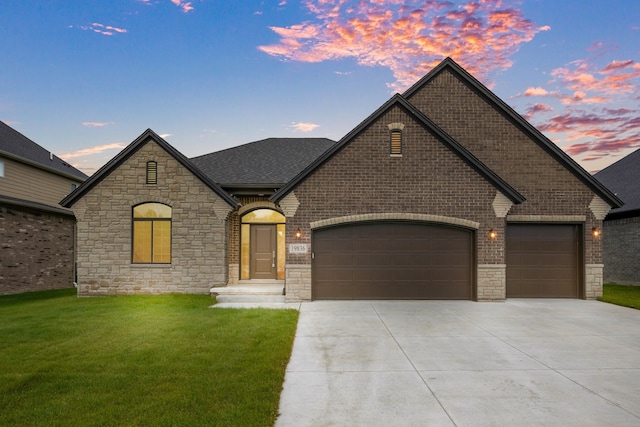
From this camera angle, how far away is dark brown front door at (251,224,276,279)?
16.9 m

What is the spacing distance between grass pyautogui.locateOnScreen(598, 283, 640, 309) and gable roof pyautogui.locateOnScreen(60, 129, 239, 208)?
14.0 metres

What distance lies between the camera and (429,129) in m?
14.2

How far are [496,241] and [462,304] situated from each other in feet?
8.20

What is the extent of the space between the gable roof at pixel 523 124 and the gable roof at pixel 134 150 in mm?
8127

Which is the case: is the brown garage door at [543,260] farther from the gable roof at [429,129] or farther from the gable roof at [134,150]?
the gable roof at [134,150]

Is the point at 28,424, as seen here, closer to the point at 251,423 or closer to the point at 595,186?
the point at 251,423

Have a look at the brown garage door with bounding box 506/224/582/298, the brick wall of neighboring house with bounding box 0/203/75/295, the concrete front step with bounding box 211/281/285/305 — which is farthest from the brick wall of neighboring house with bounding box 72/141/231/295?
the brown garage door with bounding box 506/224/582/298

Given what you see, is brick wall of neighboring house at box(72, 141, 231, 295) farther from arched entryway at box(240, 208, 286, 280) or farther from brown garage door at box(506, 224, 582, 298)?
brown garage door at box(506, 224, 582, 298)

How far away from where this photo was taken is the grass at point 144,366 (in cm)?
521

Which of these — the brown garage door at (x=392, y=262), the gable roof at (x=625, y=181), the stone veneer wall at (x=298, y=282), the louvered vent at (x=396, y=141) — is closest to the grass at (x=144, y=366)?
the stone veneer wall at (x=298, y=282)

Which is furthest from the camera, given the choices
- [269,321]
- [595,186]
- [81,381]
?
[595,186]

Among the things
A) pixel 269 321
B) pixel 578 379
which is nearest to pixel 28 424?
pixel 269 321

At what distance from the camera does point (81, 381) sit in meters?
6.36

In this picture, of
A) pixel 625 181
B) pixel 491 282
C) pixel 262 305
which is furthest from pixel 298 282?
pixel 625 181
